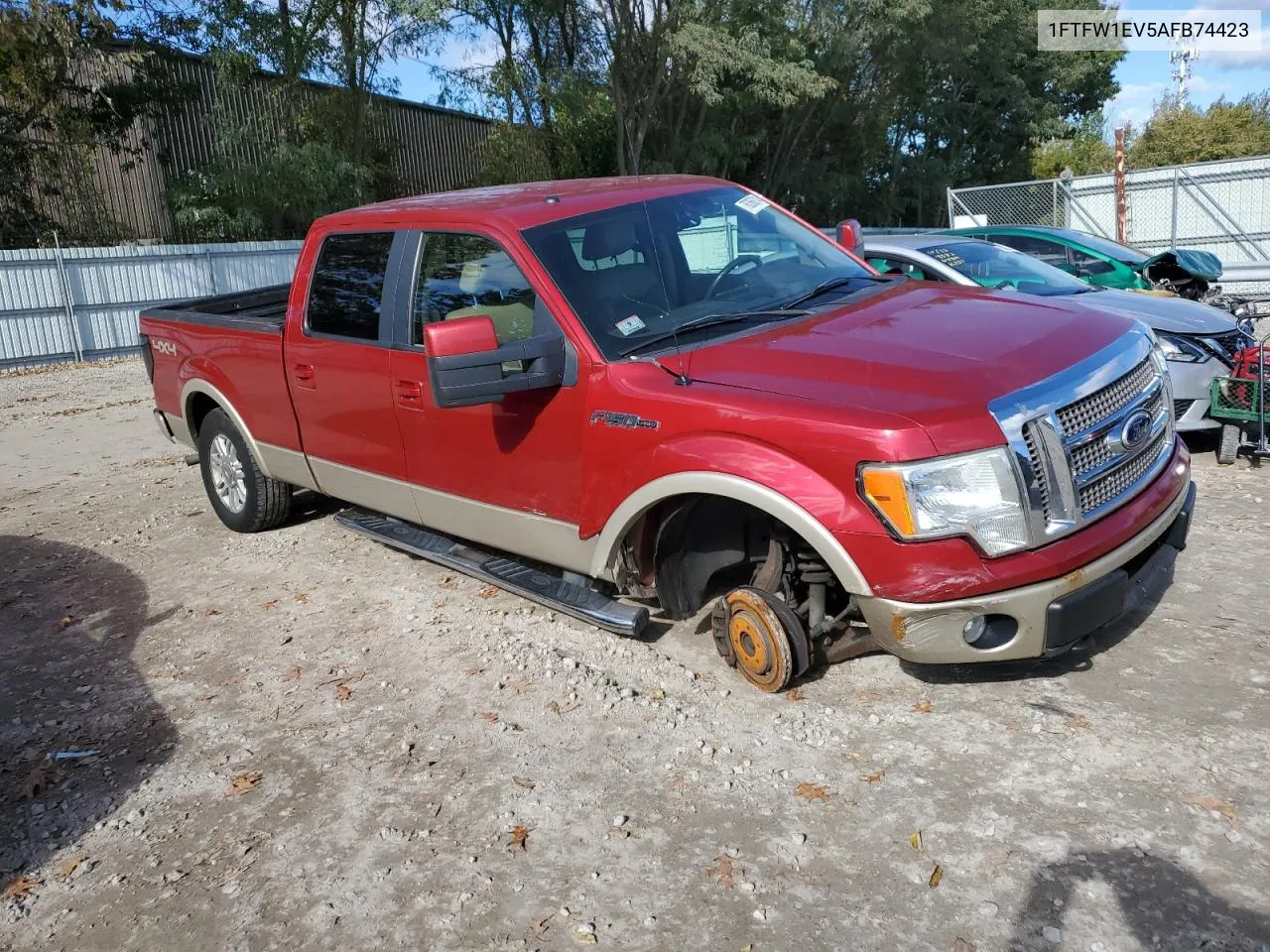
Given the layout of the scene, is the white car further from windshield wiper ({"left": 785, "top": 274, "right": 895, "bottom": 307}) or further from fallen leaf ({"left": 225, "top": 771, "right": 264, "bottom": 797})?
fallen leaf ({"left": 225, "top": 771, "right": 264, "bottom": 797})

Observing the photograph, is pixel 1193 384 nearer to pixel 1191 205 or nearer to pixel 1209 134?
pixel 1191 205

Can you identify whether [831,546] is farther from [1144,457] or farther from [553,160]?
[553,160]

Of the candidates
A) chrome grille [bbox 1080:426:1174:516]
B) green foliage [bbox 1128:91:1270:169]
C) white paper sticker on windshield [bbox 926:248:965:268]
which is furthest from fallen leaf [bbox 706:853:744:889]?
green foliage [bbox 1128:91:1270:169]

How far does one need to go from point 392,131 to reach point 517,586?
24865 mm

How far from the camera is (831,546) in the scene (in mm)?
3473

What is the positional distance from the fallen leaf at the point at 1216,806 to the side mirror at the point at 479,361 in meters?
2.64

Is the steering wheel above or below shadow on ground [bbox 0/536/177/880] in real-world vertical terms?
above

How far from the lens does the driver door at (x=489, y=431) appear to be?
4.30 m

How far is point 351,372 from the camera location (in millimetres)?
5203

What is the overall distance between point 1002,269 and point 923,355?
513 cm

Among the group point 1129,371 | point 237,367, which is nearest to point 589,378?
point 1129,371

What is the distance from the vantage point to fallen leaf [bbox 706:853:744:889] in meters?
3.05

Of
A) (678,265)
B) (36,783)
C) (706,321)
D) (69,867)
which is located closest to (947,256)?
(678,265)

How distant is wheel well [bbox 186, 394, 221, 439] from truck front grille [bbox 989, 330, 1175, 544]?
5278 millimetres
